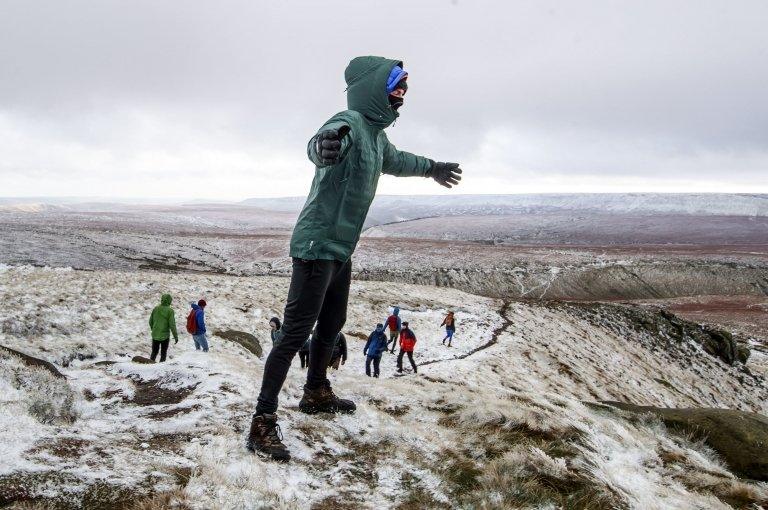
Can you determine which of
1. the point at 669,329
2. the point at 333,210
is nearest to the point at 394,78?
the point at 333,210

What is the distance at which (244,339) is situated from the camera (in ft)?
56.1

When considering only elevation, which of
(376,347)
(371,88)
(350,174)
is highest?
(371,88)

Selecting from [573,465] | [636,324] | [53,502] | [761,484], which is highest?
[53,502]

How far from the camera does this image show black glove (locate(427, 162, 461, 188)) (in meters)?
5.87

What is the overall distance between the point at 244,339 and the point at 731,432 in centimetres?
1474

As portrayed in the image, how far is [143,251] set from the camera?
1945 inches

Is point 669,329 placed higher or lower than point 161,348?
lower

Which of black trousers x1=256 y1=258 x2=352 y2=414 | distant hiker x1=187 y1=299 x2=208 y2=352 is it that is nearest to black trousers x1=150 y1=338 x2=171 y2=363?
distant hiker x1=187 y1=299 x2=208 y2=352

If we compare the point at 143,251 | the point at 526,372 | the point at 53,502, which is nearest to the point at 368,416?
the point at 53,502

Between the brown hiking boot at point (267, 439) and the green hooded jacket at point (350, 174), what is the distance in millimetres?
1528

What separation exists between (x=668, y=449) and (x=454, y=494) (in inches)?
139

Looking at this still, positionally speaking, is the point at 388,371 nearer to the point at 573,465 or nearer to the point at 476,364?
the point at 476,364

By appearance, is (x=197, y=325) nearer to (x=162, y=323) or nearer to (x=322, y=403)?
(x=162, y=323)

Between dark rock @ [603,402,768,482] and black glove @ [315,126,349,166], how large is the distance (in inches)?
240
